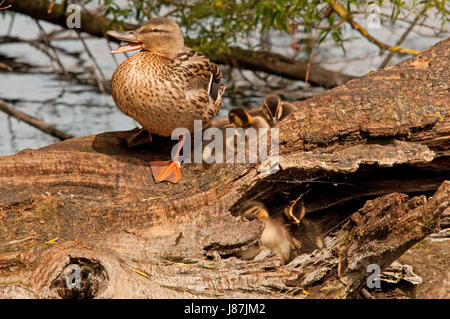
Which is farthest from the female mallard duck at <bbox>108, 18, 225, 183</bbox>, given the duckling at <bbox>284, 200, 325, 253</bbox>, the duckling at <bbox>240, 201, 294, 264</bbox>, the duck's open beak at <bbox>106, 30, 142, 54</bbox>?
the duckling at <bbox>284, 200, 325, 253</bbox>

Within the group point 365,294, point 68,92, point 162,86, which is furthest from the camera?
point 68,92

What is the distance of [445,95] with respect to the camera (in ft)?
10.8

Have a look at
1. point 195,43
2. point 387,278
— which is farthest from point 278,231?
point 195,43

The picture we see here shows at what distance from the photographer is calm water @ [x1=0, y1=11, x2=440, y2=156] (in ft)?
19.9

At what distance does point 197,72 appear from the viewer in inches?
142

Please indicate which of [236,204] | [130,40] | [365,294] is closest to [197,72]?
[130,40]

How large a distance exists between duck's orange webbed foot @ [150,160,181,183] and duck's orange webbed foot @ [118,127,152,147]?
0.88ft

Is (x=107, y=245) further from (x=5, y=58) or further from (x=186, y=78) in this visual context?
(x=5, y=58)

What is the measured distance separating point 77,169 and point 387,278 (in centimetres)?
172

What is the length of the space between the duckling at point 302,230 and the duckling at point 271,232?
50 millimetres

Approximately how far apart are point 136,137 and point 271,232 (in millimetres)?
1044

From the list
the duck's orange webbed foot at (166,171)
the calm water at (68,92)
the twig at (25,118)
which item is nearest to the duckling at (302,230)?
the duck's orange webbed foot at (166,171)

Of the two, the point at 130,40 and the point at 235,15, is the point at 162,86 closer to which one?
the point at 130,40

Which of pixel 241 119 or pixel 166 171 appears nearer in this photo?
pixel 166 171
